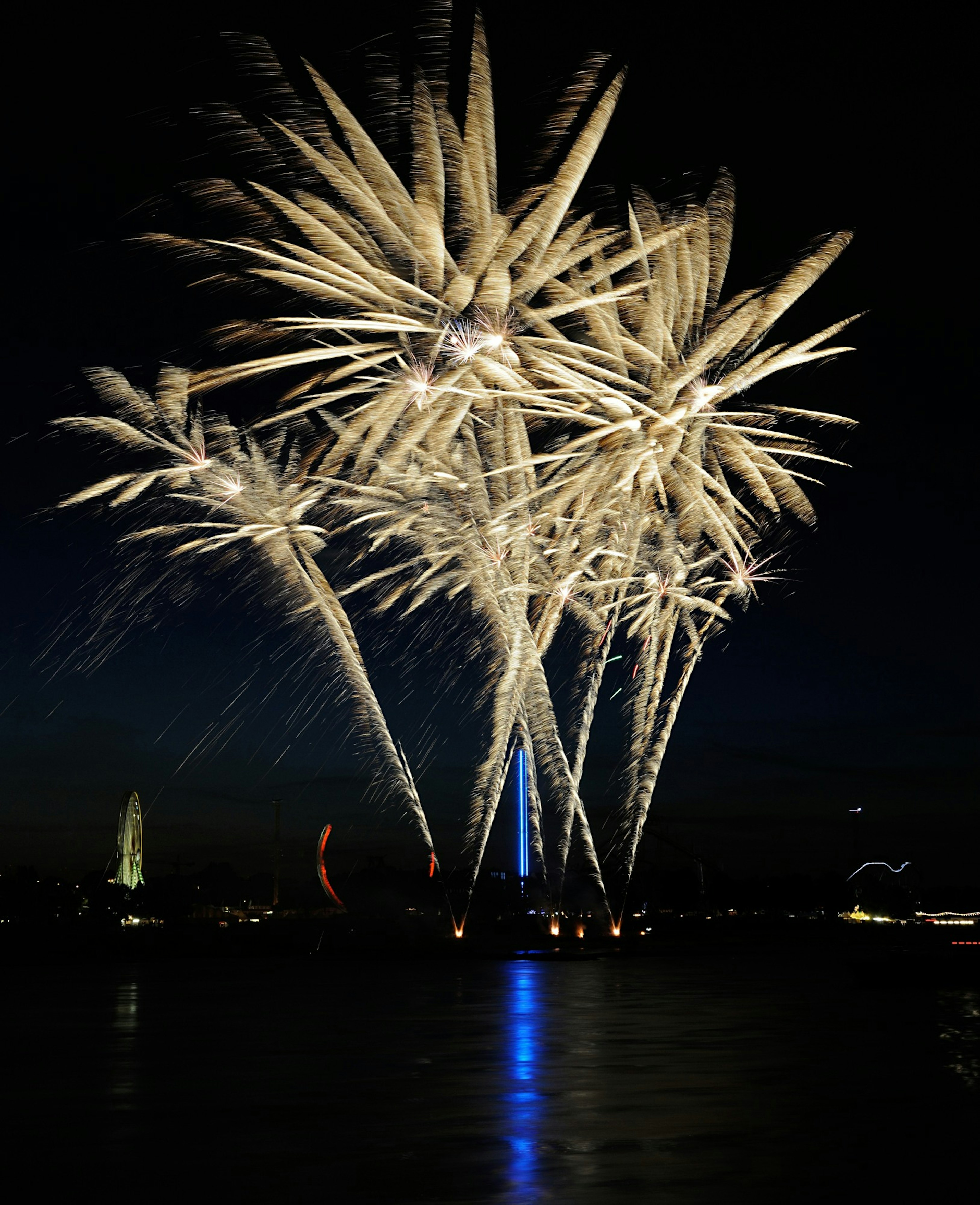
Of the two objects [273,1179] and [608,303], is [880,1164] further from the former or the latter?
[608,303]

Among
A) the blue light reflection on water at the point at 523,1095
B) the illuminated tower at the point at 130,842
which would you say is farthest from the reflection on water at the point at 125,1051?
the illuminated tower at the point at 130,842

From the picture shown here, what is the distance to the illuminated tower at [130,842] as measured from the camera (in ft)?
368

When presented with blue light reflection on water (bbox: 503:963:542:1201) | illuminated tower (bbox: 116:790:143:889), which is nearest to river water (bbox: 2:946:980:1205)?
blue light reflection on water (bbox: 503:963:542:1201)

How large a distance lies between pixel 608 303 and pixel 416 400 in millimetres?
3545

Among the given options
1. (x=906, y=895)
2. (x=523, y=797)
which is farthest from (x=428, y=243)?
(x=906, y=895)

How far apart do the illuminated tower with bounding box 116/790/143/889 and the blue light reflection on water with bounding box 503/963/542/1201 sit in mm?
87916

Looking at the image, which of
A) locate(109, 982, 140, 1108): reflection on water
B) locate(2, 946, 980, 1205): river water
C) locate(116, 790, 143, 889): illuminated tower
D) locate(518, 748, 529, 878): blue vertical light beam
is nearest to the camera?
locate(2, 946, 980, 1205): river water

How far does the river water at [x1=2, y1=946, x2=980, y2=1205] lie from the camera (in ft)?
32.2

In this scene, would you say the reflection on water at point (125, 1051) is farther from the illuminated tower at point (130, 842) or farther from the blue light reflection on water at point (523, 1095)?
the illuminated tower at point (130, 842)

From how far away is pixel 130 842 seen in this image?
11369 cm

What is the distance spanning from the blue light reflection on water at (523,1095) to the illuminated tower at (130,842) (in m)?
87.9

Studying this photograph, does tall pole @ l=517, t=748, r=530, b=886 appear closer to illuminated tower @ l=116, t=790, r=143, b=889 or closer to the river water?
the river water

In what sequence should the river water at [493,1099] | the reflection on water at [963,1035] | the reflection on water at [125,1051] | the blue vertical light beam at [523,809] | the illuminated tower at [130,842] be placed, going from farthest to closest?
1. the illuminated tower at [130,842]
2. the blue vertical light beam at [523,809]
3. the reflection on water at [963,1035]
4. the reflection on water at [125,1051]
5. the river water at [493,1099]

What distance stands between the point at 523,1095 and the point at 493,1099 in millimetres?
452
